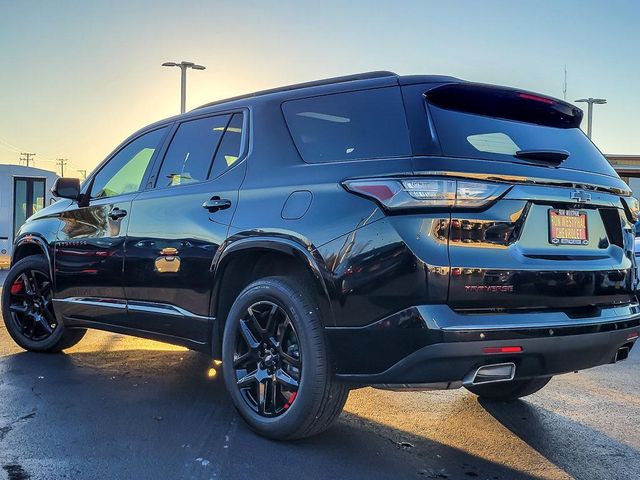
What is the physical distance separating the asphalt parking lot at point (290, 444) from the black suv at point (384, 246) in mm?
259

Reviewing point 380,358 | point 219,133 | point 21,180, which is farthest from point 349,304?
point 21,180

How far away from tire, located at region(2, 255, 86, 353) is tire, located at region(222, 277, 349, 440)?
245cm

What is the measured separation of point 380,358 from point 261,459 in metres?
0.86

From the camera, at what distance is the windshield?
3.13 m

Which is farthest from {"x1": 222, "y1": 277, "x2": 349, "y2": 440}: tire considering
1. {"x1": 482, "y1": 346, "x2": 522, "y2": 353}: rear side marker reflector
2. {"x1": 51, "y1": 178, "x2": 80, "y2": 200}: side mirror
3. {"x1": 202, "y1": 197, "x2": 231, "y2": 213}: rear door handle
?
{"x1": 51, "y1": 178, "x2": 80, "y2": 200}: side mirror

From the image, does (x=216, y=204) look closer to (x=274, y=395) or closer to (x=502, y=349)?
(x=274, y=395)

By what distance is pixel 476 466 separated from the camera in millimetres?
3320

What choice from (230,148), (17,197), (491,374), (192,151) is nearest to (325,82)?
(230,148)

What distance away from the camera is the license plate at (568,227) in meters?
3.16

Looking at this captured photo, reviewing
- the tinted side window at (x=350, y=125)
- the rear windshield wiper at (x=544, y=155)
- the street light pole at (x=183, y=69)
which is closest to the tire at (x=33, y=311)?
the tinted side window at (x=350, y=125)

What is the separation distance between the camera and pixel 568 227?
3.24 m

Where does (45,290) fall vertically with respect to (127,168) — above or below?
below

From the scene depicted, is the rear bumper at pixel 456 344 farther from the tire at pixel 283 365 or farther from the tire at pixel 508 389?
the tire at pixel 508 389

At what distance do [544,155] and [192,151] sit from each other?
2305 millimetres
